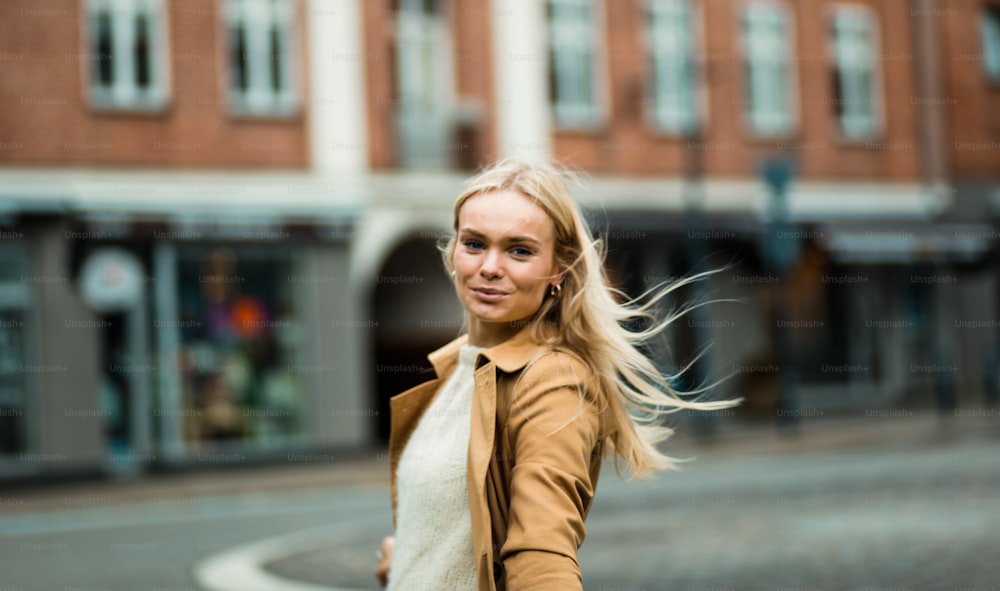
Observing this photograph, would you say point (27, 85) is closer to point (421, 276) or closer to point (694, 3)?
point (421, 276)

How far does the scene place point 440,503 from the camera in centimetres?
253

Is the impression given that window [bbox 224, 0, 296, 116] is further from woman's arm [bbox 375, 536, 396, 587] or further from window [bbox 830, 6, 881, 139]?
woman's arm [bbox 375, 536, 396, 587]

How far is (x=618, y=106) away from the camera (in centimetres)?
2306

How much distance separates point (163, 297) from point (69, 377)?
1.67m

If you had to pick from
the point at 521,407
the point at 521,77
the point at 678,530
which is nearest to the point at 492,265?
the point at 521,407

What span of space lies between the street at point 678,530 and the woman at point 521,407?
4.78 metres

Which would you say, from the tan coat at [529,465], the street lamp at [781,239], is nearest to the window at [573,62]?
the street lamp at [781,239]

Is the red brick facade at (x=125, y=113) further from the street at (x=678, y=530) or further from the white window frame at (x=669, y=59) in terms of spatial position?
the white window frame at (x=669, y=59)

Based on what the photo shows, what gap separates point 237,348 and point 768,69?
11487 mm

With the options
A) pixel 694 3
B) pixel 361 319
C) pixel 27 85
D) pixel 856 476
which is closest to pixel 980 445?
pixel 856 476

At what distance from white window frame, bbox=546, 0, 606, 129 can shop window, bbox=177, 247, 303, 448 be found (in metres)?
5.72

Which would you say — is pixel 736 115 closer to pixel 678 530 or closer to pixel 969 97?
pixel 969 97

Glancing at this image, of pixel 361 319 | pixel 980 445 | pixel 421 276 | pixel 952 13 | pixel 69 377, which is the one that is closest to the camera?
pixel 980 445

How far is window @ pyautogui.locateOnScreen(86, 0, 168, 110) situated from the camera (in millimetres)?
18672
